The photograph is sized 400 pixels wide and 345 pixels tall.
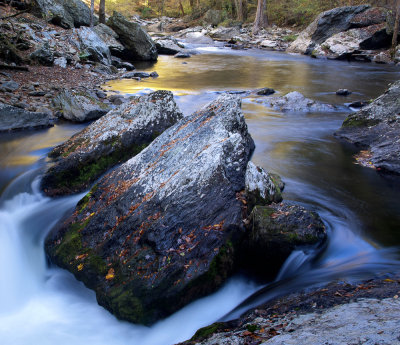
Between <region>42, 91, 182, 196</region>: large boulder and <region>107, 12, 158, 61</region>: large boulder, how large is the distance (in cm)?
1540

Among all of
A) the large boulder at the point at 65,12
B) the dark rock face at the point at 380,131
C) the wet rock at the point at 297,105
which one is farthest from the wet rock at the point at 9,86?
the dark rock face at the point at 380,131

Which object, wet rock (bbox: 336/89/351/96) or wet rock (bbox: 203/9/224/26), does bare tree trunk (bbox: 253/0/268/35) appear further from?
wet rock (bbox: 336/89/351/96)

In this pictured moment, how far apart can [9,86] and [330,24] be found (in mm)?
23763

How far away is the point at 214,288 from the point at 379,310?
191 centimetres

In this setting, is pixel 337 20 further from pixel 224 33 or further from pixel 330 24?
pixel 224 33

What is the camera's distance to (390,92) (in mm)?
8562

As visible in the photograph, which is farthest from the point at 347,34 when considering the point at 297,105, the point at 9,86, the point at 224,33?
the point at 9,86

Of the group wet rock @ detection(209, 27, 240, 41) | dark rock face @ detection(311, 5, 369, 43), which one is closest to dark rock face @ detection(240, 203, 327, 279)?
dark rock face @ detection(311, 5, 369, 43)

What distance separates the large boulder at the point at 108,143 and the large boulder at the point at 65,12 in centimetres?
1303

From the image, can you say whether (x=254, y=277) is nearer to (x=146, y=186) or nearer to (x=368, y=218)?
(x=146, y=186)

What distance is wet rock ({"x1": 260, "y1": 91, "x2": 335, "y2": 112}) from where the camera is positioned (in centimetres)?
1160

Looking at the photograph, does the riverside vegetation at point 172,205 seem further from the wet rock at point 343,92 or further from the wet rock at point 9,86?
the wet rock at point 343,92

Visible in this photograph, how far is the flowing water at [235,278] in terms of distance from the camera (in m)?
4.01

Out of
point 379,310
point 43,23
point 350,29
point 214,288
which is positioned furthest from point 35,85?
point 350,29
